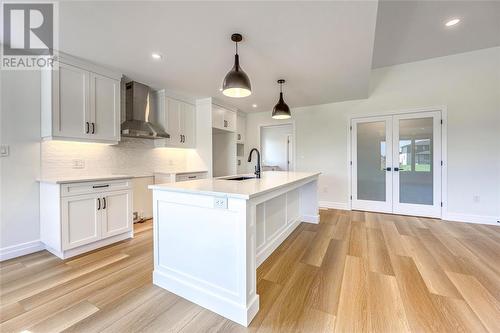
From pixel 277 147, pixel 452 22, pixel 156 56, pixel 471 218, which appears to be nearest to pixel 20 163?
pixel 156 56

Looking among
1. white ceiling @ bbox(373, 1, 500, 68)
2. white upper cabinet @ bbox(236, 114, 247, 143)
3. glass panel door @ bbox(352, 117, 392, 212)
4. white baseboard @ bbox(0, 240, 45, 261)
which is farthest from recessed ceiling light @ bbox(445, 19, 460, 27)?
white baseboard @ bbox(0, 240, 45, 261)

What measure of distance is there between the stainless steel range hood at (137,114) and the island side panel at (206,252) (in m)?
1.86

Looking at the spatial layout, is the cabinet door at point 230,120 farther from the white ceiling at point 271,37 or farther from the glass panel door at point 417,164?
the glass panel door at point 417,164

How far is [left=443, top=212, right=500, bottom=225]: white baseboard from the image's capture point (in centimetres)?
359

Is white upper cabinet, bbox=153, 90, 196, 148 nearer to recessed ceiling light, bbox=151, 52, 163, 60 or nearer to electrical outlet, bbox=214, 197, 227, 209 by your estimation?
recessed ceiling light, bbox=151, 52, 163, 60

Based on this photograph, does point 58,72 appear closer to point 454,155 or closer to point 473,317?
point 473,317

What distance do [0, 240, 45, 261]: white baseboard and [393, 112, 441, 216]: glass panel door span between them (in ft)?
18.7

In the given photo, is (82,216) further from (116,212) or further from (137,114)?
(137,114)

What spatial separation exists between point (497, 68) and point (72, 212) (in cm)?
647

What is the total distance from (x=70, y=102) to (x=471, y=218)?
6.31 meters

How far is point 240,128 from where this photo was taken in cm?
568

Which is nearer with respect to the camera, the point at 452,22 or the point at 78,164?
the point at 452,22

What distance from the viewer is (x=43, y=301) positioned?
1703mm

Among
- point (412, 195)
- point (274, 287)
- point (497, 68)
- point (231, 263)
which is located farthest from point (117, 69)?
point (497, 68)
